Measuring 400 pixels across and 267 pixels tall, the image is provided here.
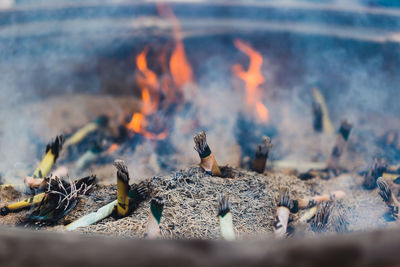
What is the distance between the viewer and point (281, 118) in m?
3.84

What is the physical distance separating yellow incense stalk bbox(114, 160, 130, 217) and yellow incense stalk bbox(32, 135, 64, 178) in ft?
2.34

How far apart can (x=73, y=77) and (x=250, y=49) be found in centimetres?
222

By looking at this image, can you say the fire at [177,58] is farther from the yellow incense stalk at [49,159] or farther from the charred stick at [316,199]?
the charred stick at [316,199]

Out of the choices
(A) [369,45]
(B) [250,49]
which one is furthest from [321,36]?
(B) [250,49]

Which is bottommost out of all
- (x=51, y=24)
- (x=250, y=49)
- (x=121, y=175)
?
(x=121, y=175)

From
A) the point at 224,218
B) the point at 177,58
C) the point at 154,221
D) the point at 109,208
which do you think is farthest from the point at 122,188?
the point at 177,58

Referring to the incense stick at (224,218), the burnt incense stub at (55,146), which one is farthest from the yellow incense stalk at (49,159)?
the incense stick at (224,218)

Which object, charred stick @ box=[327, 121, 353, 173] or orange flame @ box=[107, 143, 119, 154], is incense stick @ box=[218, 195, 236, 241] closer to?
charred stick @ box=[327, 121, 353, 173]

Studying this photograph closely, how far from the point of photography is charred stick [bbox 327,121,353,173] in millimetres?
2809

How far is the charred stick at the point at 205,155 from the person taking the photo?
88.8 inches

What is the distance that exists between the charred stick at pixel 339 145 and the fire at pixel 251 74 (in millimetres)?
1313

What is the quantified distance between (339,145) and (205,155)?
4.07ft

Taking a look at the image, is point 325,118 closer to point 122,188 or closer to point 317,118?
point 317,118

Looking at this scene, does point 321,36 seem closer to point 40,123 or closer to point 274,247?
point 40,123
